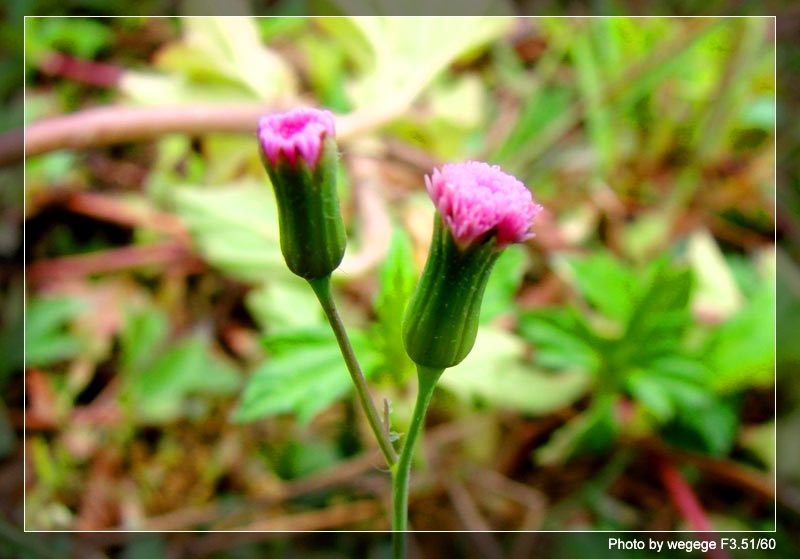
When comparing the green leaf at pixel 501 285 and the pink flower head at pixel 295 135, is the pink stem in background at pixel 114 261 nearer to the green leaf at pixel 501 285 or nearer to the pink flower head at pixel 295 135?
the green leaf at pixel 501 285

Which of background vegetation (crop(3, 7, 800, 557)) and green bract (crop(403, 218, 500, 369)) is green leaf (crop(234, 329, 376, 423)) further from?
green bract (crop(403, 218, 500, 369))

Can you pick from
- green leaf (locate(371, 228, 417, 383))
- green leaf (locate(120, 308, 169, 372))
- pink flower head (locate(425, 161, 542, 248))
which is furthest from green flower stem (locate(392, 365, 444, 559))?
green leaf (locate(120, 308, 169, 372))

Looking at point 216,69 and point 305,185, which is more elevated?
point 216,69

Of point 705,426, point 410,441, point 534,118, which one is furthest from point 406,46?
point 410,441

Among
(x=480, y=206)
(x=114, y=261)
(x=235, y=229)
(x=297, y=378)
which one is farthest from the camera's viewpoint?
(x=114, y=261)

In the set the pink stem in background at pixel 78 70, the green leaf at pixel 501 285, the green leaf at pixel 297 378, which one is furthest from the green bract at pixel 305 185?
the pink stem in background at pixel 78 70

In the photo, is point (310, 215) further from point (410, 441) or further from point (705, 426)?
point (705, 426)
